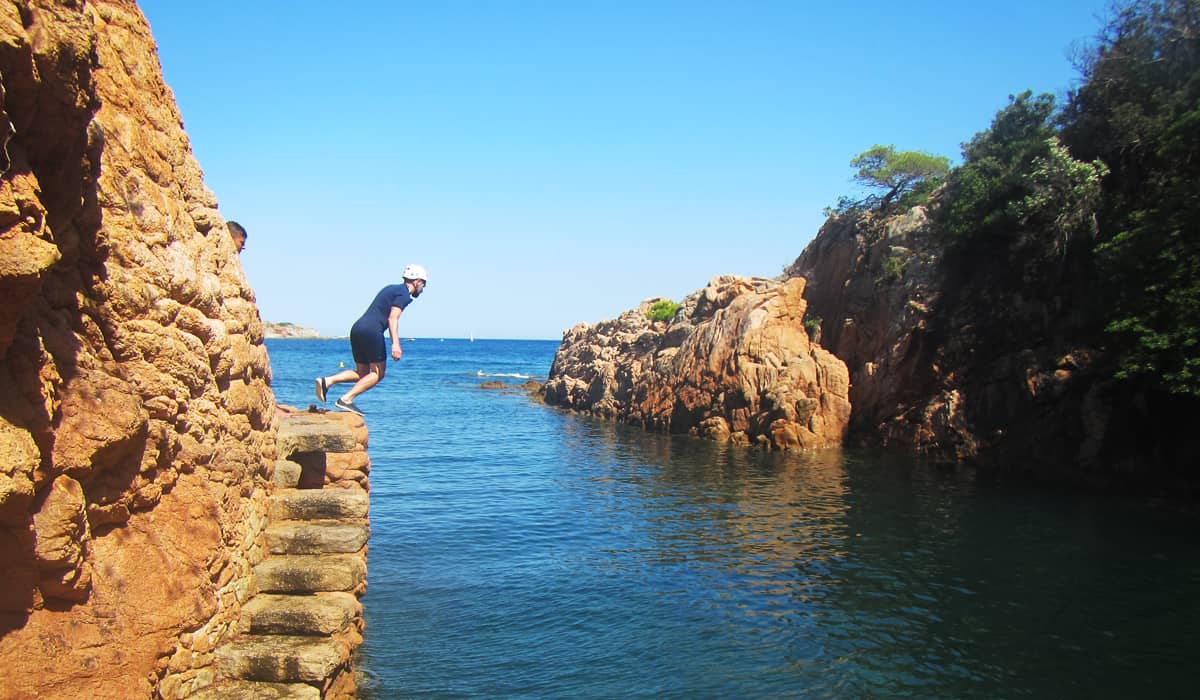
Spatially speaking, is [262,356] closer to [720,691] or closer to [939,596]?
[720,691]

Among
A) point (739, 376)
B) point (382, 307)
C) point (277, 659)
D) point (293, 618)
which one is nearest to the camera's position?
point (277, 659)

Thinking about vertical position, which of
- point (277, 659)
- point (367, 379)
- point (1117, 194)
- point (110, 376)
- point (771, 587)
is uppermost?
point (1117, 194)

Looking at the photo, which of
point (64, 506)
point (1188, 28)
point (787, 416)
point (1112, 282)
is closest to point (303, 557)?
point (64, 506)

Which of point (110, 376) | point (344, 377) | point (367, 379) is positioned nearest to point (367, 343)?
point (367, 379)

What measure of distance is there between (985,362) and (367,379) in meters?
22.8

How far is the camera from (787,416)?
98.6 ft

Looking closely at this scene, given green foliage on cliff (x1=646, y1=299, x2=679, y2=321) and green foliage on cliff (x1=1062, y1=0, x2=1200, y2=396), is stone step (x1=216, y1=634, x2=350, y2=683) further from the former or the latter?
green foliage on cliff (x1=646, y1=299, x2=679, y2=321)

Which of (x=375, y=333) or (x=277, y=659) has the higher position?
(x=375, y=333)

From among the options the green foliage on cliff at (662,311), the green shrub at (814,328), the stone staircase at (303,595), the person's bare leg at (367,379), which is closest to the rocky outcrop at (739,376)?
the green shrub at (814,328)

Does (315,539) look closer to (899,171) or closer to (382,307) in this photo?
(382,307)

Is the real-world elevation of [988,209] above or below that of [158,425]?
above

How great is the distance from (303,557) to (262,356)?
7.03 feet

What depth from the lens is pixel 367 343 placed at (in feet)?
34.8

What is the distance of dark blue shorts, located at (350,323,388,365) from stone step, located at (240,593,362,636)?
3814 millimetres
